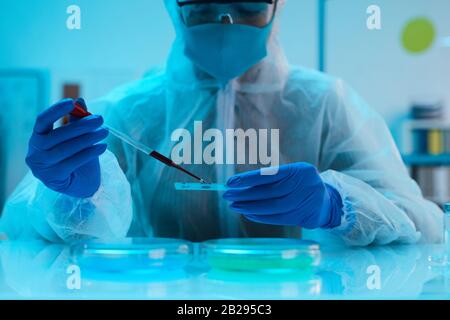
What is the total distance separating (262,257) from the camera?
0.64 metres

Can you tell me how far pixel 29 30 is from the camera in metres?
1.01

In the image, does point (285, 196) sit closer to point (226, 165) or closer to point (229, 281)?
point (226, 165)

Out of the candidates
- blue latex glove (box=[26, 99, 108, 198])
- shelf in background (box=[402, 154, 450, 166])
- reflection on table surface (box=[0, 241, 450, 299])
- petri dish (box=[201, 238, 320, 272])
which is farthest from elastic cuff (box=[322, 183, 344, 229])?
shelf in background (box=[402, 154, 450, 166])

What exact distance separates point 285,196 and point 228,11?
35 centimetres

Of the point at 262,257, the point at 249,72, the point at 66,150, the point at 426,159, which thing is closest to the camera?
the point at 262,257

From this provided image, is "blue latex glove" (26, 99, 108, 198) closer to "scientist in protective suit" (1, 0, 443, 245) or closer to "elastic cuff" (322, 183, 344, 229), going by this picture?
"scientist in protective suit" (1, 0, 443, 245)

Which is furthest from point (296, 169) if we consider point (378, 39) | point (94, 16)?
point (378, 39)

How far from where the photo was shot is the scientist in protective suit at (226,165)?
892 mm

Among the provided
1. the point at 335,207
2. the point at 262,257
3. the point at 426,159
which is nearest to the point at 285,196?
the point at 335,207

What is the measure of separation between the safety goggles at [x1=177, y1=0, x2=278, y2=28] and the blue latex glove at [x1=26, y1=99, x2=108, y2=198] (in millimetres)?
271

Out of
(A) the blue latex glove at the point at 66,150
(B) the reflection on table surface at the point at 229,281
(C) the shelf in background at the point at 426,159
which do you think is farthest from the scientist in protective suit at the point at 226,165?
(C) the shelf in background at the point at 426,159

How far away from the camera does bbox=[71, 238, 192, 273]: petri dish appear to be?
648mm

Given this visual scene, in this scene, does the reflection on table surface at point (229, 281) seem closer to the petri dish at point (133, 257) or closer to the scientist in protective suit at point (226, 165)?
the petri dish at point (133, 257)
